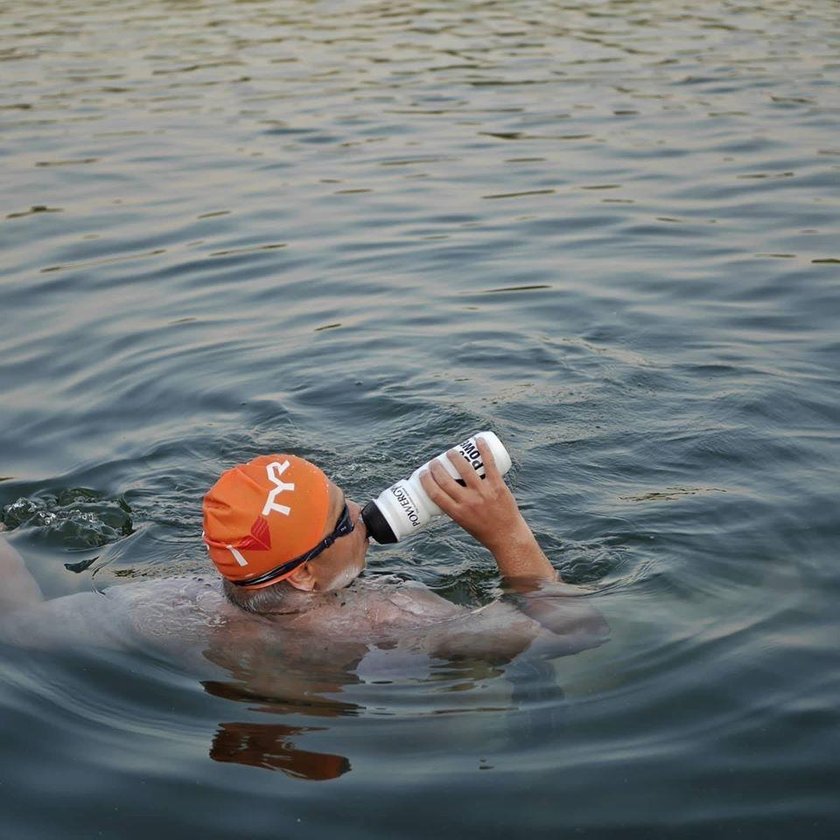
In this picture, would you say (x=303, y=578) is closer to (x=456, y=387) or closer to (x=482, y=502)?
(x=482, y=502)

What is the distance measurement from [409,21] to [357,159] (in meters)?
7.90

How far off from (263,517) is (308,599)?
1.37 ft

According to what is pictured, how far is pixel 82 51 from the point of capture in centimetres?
1939

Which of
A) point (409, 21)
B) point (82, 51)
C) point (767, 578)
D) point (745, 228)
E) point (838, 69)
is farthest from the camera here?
point (409, 21)

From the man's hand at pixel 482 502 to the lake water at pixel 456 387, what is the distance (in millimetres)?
508

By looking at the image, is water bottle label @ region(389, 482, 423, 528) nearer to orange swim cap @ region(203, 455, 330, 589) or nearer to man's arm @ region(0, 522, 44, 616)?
orange swim cap @ region(203, 455, 330, 589)

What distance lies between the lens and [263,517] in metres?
4.85

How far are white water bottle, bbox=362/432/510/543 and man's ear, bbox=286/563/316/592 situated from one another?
0.30 m

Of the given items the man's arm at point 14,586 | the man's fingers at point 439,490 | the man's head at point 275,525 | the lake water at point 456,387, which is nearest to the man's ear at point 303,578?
the man's head at point 275,525

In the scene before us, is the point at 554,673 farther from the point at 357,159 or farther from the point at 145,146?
the point at 145,146

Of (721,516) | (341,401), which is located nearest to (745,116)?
(341,401)

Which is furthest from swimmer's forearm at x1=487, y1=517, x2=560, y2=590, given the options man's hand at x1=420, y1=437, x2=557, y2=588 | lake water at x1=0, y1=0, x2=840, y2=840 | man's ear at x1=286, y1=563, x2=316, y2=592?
man's ear at x1=286, y1=563, x2=316, y2=592

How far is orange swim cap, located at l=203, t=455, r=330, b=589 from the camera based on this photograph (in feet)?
15.9

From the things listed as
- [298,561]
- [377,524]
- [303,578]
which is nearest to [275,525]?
[298,561]
